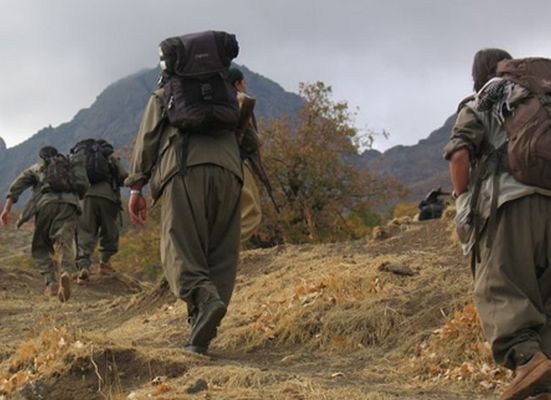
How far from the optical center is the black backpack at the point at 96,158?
509 inches

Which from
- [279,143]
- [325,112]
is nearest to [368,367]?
[279,143]

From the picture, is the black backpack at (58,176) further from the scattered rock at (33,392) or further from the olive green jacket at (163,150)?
the scattered rock at (33,392)

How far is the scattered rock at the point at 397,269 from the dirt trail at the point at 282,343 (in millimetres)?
62

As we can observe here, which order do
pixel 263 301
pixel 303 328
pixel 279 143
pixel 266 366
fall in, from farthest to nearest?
pixel 279 143 < pixel 263 301 < pixel 303 328 < pixel 266 366

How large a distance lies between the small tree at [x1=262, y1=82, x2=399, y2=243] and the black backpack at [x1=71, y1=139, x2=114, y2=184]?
14626 mm

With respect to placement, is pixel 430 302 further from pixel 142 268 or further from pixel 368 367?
pixel 142 268

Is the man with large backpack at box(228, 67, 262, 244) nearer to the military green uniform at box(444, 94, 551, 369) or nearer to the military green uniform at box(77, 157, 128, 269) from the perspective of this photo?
the military green uniform at box(444, 94, 551, 369)

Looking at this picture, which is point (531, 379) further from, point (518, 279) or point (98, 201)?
point (98, 201)

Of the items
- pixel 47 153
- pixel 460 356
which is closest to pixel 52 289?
pixel 47 153

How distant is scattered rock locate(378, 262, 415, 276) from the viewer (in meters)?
7.50

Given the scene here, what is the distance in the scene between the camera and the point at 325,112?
34156 millimetres

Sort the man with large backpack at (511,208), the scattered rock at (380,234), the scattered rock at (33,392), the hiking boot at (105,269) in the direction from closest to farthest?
the man with large backpack at (511,208) → the scattered rock at (33,392) → the scattered rock at (380,234) → the hiking boot at (105,269)

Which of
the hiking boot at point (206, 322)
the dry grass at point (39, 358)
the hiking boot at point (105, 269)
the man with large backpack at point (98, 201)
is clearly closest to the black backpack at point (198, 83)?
the hiking boot at point (206, 322)

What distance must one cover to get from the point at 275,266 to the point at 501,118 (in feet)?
23.3
